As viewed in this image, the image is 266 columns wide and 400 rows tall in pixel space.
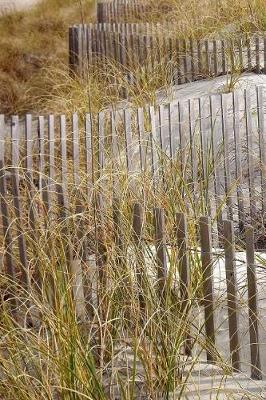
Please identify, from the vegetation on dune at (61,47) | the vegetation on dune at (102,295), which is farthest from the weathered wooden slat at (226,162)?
the vegetation on dune at (61,47)

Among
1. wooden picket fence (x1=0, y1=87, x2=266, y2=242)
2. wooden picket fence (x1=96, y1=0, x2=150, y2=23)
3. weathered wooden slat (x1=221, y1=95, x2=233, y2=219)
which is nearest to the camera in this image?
wooden picket fence (x1=0, y1=87, x2=266, y2=242)

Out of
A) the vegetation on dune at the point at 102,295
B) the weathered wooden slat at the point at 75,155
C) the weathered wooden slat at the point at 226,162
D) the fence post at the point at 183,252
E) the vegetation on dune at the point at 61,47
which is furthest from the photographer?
the vegetation on dune at the point at 61,47

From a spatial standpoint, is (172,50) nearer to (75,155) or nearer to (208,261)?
(75,155)

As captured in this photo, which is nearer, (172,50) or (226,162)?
(226,162)

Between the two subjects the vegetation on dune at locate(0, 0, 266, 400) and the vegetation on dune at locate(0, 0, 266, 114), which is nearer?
Answer: the vegetation on dune at locate(0, 0, 266, 400)

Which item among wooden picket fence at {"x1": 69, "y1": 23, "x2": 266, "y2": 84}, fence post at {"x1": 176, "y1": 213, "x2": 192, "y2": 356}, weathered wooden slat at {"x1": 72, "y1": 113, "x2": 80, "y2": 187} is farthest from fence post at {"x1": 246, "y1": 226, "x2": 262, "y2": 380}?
wooden picket fence at {"x1": 69, "y1": 23, "x2": 266, "y2": 84}

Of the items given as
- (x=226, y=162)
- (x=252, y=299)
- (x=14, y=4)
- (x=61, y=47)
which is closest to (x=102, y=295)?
(x=252, y=299)

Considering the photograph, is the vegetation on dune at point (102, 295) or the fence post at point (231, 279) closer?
the vegetation on dune at point (102, 295)

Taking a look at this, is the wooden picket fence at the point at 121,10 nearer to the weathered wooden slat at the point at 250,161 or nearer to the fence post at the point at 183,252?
the weathered wooden slat at the point at 250,161

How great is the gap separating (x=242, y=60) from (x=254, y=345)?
5.80 meters

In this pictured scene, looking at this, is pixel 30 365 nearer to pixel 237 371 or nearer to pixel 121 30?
pixel 237 371

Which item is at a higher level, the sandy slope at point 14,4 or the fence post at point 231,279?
the fence post at point 231,279

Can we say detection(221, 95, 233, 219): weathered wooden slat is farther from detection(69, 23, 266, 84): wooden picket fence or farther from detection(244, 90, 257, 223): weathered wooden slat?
detection(69, 23, 266, 84): wooden picket fence

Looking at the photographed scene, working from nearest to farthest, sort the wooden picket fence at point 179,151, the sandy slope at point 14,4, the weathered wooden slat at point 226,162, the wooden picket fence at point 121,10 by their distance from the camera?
the wooden picket fence at point 179,151 < the weathered wooden slat at point 226,162 < the wooden picket fence at point 121,10 < the sandy slope at point 14,4
